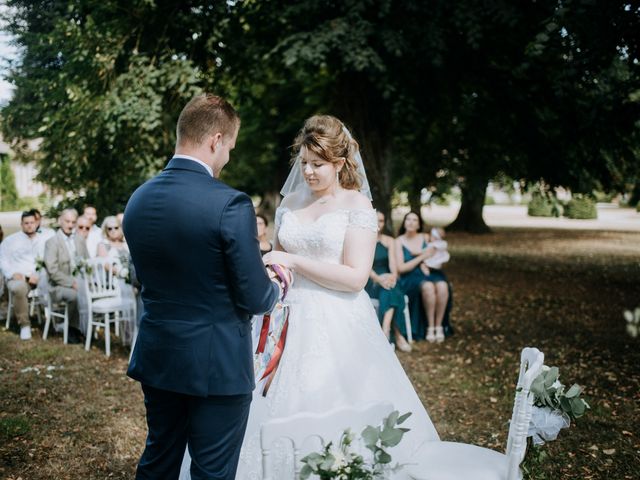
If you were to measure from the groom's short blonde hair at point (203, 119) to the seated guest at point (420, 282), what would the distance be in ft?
19.7

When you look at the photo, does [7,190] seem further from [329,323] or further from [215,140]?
[215,140]

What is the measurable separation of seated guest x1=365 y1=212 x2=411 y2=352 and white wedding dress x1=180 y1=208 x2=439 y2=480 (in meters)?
4.33

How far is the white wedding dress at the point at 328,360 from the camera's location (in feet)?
9.87

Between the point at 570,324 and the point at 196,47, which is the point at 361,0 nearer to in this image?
the point at 196,47

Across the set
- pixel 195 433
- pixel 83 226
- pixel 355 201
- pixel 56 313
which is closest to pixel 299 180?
pixel 355 201

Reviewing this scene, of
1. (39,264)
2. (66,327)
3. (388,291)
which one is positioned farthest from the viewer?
(39,264)

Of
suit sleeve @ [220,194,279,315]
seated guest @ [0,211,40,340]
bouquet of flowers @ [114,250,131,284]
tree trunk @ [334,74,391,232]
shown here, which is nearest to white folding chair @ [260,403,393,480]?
suit sleeve @ [220,194,279,315]

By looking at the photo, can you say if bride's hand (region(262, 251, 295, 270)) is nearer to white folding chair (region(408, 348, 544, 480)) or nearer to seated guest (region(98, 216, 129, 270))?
white folding chair (region(408, 348, 544, 480))

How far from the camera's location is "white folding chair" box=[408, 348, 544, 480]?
2416 mm

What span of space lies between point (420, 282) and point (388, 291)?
683 mm

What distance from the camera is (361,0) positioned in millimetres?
9750

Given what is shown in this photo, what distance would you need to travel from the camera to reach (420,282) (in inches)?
326

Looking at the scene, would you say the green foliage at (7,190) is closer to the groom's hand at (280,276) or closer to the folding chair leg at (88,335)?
the folding chair leg at (88,335)

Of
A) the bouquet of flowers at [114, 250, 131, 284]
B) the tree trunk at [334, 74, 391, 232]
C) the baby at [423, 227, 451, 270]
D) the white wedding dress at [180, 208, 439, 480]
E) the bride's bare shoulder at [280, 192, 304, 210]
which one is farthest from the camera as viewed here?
the tree trunk at [334, 74, 391, 232]
